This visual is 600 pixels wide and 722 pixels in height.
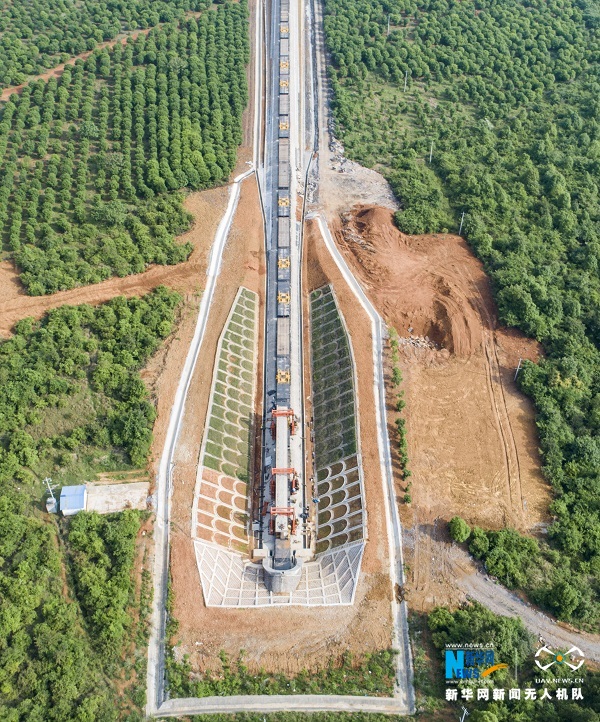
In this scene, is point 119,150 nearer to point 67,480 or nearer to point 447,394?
point 67,480

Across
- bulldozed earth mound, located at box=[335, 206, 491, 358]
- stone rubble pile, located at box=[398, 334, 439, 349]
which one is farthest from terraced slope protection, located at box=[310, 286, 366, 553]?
bulldozed earth mound, located at box=[335, 206, 491, 358]

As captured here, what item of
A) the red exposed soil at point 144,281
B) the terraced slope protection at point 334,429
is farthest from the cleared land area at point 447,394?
the red exposed soil at point 144,281

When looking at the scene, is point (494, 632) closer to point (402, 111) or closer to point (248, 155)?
point (248, 155)

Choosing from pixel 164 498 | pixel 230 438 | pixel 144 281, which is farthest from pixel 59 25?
pixel 164 498

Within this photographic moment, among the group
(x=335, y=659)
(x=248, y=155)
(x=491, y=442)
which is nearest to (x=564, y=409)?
(x=491, y=442)

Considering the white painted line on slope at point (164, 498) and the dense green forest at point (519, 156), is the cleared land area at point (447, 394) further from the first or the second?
the white painted line on slope at point (164, 498)

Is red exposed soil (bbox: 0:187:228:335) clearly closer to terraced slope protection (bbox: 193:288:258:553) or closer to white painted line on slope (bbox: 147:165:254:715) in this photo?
white painted line on slope (bbox: 147:165:254:715)
